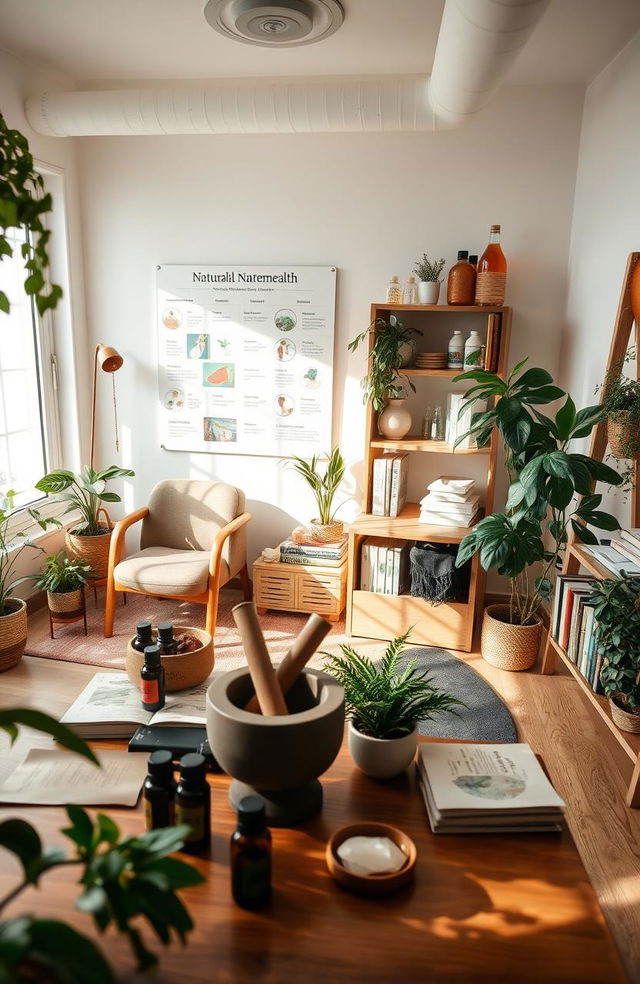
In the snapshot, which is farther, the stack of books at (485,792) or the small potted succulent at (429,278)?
the small potted succulent at (429,278)

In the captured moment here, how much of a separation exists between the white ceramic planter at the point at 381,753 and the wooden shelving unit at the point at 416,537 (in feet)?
6.57

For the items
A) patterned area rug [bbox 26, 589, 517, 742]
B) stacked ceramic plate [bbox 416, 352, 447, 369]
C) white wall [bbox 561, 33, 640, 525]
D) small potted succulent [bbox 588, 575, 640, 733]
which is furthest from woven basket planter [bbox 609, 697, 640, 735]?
stacked ceramic plate [bbox 416, 352, 447, 369]

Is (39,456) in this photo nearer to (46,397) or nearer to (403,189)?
(46,397)

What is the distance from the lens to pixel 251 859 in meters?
1.03

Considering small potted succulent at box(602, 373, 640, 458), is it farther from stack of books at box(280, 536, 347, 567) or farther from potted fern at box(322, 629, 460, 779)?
stack of books at box(280, 536, 347, 567)

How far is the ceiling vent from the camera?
8.43 feet

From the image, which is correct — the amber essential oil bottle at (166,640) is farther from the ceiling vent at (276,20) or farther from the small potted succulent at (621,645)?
the ceiling vent at (276,20)

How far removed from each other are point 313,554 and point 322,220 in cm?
178

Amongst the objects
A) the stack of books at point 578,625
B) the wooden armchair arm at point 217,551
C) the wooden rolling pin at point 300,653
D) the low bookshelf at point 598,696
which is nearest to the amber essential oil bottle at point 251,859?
the wooden rolling pin at point 300,653

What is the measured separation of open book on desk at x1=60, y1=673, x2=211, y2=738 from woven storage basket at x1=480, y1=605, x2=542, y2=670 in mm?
1962

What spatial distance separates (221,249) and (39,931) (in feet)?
12.2

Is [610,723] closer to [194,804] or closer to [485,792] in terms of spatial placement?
[485,792]

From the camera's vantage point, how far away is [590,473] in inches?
100

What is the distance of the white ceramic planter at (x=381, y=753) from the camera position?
1331 millimetres
